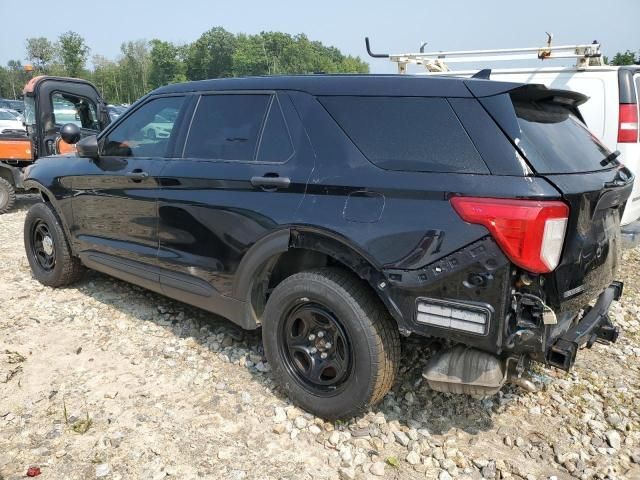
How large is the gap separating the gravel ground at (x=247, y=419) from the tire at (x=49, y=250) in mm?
831

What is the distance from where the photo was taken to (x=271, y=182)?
291cm

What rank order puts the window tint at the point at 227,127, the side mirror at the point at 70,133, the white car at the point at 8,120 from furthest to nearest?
1. the white car at the point at 8,120
2. the side mirror at the point at 70,133
3. the window tint at the point at 227,127

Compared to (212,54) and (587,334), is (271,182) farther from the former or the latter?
(212,54)

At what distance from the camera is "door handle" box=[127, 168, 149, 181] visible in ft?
12.1

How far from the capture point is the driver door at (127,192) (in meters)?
3.69

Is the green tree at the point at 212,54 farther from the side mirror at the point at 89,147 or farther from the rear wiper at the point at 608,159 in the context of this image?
the rear wiper at the point at 608,159

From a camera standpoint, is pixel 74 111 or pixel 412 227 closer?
pixel 412 227

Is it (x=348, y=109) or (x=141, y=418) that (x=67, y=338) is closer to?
(x=141, y=418)

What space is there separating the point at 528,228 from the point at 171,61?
98.2m

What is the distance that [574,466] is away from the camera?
2.58 m

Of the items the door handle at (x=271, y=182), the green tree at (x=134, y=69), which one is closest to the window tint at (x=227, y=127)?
the door handle at (x=271, y=182)

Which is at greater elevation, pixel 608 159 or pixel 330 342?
pixel 608 159

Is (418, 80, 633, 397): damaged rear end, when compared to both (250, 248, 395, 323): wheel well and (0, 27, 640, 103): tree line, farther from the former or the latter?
(0, 27, 640, 103): tree line

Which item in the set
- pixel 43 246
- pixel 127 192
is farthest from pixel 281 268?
pixel 43 246
